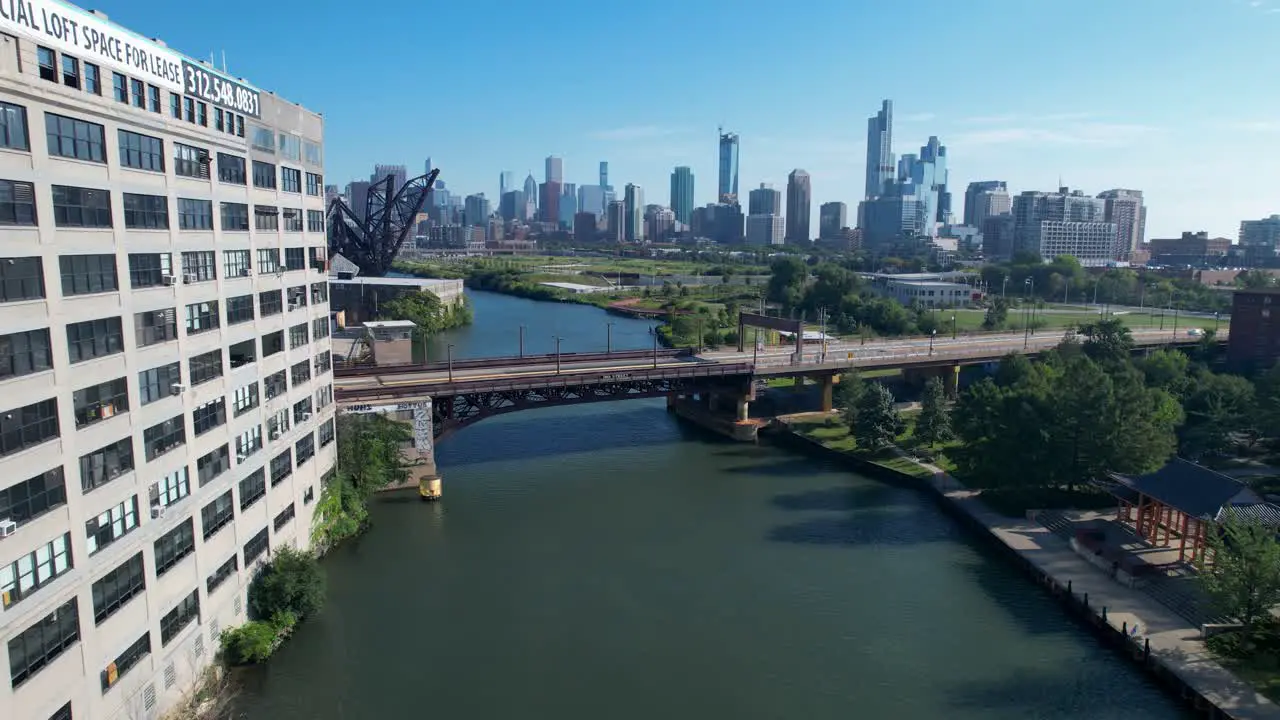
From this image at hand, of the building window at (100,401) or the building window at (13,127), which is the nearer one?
the building window at (13,127)

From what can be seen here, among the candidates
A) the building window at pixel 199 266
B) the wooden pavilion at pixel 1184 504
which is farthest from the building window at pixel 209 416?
the wooden pavilion at pixel 1184 504

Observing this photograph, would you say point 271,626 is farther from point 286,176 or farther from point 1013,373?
point 1013,373

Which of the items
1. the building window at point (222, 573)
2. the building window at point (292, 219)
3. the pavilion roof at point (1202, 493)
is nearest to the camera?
the building window at point (222, 573)

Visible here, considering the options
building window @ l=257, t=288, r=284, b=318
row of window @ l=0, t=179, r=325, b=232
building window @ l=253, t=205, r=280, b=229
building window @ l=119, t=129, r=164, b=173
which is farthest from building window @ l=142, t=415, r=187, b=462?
building window @ l=253, t=205, r=280, b=229

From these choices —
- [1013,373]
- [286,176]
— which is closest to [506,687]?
[286,176]

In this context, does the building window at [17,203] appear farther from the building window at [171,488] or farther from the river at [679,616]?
the river at [679,616]

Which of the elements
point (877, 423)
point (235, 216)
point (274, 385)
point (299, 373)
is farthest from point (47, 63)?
point (877, 423)
